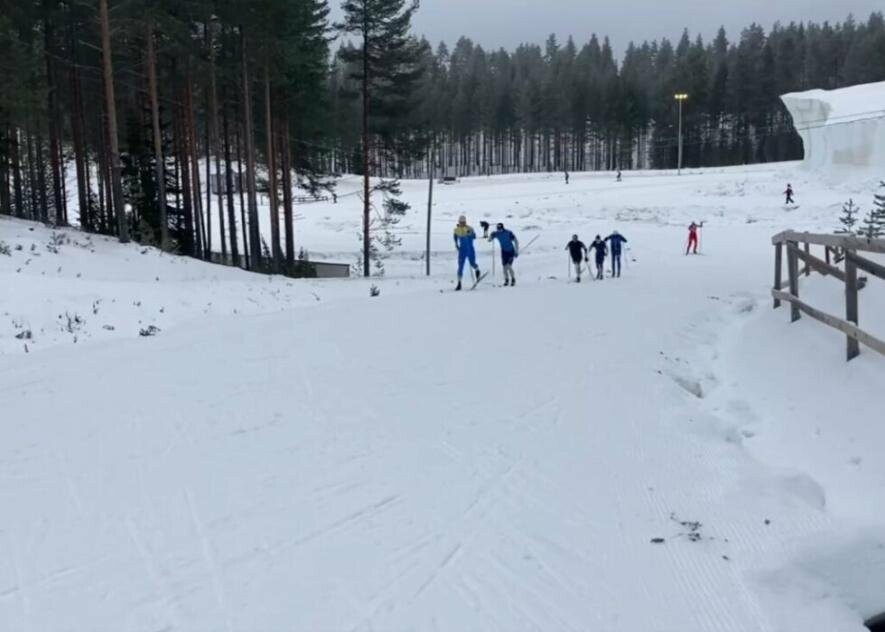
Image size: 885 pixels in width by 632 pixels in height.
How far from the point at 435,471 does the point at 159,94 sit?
25.7 metres

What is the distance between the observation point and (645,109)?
92438 millimetres

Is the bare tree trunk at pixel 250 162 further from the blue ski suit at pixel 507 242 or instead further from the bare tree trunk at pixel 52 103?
the blue ski suit at pixel 507 242

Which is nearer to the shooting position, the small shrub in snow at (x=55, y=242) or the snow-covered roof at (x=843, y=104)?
the small shrub in snow at (x=55, y=242)

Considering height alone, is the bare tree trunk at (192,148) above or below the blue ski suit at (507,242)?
above

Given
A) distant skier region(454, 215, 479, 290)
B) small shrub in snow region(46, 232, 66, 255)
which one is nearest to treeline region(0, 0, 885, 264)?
small shrub in snow region(46, 232, 66, 255)

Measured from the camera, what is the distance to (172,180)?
28906mm

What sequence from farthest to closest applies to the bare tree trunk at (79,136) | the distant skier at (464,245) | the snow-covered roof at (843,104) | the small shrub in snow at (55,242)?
the snow-covered roof at (843,104), the bare tree trunk at (79,136), the distant skier at (464,245), the small shrub in snow at (55,242)

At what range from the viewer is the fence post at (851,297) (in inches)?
269

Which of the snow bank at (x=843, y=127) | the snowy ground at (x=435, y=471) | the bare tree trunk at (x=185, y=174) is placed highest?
the snow bank at (x=843, y=127)

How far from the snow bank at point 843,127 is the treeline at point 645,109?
34308mm

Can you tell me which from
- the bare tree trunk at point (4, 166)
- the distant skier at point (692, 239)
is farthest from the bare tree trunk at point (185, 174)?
the distant skier at point (692, 239)

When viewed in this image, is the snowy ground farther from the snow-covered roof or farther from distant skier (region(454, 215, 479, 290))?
the snow-covered roof

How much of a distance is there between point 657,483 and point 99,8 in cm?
1988

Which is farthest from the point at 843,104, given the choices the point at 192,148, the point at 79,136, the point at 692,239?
the point at 79,136
